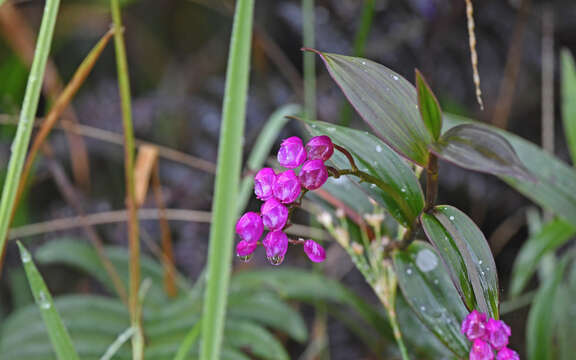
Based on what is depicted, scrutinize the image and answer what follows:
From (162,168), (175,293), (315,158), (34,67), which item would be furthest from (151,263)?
(315,158)

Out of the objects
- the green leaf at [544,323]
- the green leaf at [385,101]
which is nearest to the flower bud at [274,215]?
the green leaf at [385,101]

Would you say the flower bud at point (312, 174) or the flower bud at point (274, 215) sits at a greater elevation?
the flower bud at point (312, 174)

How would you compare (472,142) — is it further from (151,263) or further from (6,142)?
(6,142)

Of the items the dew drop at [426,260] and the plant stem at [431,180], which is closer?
the plant stem at [431,180]

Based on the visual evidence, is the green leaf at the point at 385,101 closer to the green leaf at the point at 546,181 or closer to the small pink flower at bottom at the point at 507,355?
the small pink flower at bottom at the point at 507,355

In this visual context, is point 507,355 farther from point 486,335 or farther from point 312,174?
point 312,174

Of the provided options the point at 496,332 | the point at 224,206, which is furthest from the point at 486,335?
the point at 224,206
